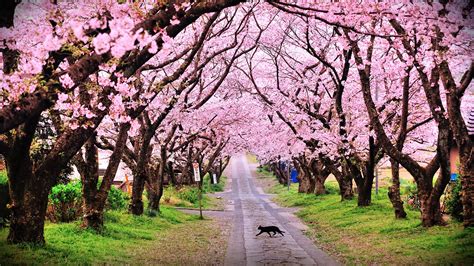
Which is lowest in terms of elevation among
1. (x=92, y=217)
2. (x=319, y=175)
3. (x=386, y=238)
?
(x=386, y=238)

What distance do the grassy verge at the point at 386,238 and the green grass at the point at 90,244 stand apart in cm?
592

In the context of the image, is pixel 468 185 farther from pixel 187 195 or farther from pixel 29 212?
pixel 187 195

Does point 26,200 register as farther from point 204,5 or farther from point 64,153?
point 204,5

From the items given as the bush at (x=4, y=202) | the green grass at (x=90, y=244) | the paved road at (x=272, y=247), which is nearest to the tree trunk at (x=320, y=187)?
the paved road at (x=272, y=247)

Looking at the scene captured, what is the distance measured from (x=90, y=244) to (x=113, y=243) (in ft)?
3.33

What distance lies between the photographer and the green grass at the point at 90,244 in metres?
10.2

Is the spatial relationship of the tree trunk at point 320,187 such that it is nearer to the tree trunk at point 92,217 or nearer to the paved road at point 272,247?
the paved road at point 272,247

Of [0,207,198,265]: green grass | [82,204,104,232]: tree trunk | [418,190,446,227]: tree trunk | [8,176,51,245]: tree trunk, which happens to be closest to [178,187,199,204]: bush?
[0,207,198,265]: green grass

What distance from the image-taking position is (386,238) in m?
15.1

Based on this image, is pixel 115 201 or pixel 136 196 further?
pixel 115 201

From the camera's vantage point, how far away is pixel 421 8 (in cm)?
1152

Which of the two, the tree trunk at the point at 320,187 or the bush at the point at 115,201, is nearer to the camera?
the bush at the point at 115,201

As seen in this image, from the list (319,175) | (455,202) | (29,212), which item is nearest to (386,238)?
(455,202)

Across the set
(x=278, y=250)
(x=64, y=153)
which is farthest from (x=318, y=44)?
(x=64, y=153)
